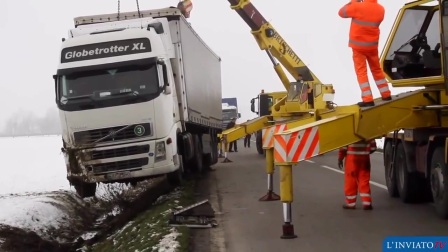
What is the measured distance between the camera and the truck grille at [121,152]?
42.7ft

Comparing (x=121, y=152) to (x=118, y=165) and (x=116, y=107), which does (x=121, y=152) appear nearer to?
(x=118, y=165)

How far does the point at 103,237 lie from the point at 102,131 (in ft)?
7.93

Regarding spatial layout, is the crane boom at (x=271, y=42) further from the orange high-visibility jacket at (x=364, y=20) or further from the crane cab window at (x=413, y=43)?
the orange high-visibility jacket at (x=364, y=20)

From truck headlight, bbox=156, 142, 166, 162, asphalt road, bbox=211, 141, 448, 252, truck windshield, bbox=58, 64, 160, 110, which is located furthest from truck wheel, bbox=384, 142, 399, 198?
truck windshield, bbox=58, 64, 160, 110

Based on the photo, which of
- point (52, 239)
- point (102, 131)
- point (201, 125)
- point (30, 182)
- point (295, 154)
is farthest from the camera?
point (30, 182)

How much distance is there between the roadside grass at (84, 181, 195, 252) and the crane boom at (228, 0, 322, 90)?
10.3m

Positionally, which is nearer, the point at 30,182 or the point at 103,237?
the point at 103,237

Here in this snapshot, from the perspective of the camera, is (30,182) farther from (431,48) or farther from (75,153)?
(431,48)

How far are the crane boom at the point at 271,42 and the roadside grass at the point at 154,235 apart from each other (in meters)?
10.3

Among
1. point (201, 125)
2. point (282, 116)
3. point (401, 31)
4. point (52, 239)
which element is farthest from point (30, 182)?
point (401, 31)

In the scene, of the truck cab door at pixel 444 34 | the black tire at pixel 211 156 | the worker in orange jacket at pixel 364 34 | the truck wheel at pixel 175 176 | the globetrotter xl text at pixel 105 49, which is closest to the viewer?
the truck cab door at pixel 444 34

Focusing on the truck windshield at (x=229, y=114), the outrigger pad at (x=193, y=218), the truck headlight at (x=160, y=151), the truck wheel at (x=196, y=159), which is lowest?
the truck windshield at (x=229, y=114)

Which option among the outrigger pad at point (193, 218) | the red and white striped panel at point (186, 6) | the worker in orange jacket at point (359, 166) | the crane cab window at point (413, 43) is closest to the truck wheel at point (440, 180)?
the worker in orange jacket at point (359, 166)

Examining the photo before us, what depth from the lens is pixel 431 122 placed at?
917 centimetres
